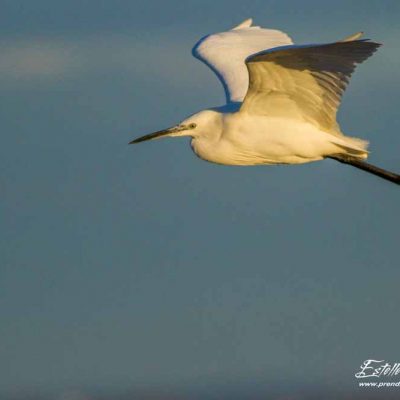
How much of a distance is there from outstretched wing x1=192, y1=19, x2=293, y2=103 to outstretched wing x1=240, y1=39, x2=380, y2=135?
1349 millimetres

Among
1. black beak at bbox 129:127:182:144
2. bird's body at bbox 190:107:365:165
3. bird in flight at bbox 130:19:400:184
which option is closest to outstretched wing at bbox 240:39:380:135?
bird in flight at bbox 130:19:400:184

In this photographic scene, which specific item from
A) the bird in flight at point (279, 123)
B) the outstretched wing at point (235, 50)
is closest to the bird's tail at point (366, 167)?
the bird in flight at point (279, 123)

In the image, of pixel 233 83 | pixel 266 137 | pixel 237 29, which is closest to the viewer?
pixel 266 137

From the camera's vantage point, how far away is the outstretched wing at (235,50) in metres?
19.5

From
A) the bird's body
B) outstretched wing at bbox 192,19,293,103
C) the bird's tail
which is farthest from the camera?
outstretched wing at bbox 192,19,293,103

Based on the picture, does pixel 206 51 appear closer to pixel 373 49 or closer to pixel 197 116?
pixel 197 116

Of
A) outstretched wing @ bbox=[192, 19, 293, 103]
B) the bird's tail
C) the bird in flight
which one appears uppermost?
outstretched wing @ bbox=[192, 19, 293, 103]

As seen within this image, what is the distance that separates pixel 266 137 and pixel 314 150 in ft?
2.21

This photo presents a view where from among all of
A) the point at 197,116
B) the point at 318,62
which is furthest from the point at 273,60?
the point at 197,116

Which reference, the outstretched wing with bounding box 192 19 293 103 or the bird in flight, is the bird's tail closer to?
the bird in flight

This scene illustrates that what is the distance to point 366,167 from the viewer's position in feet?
64.5

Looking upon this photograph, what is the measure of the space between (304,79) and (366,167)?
2655mm

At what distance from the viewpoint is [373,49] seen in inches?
629

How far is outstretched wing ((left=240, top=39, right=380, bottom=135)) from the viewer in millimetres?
16250
